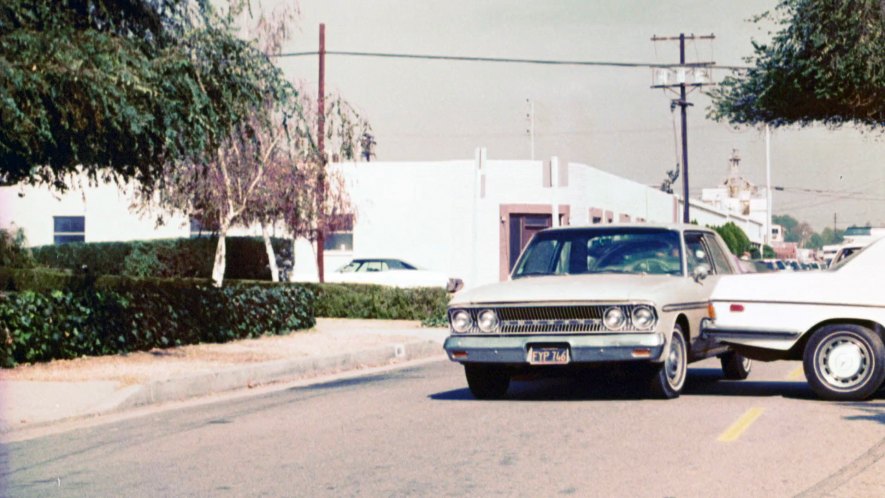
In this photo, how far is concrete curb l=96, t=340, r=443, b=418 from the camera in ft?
44.7

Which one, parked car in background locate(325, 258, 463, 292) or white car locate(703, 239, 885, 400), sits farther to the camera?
parked car in background locate(325, 258, 463, 292)

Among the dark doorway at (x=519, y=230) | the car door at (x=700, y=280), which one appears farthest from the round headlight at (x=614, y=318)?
the dark doorway at (x=519, y=230)

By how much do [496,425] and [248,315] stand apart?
11.1 metres

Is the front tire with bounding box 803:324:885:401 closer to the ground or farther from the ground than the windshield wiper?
closer to the ground

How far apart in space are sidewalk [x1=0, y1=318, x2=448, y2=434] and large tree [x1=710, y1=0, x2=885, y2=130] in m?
9.60

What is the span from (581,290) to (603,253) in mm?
1606

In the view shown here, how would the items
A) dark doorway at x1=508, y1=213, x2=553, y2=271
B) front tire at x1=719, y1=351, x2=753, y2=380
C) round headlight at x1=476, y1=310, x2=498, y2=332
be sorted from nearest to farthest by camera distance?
1. round headlight at x1=476, y1=310, x2=498, y2=332
2. front tire at x1=719, y1=351, x2=753, y2=380
3. dark doorway at x1=508, y1=213, x2=553, y2=271

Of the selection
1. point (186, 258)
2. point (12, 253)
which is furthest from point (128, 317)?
point (186, 258)

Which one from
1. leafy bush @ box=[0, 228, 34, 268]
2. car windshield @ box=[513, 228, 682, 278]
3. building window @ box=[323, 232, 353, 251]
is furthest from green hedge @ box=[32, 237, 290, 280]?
car windshield @ box=[513, 228, 682, 278]

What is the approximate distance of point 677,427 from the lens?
1037 centimetres

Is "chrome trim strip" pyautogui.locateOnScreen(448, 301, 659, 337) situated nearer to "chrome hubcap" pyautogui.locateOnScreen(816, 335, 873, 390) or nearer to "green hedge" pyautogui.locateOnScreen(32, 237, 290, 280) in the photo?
"chrome hubcap" pyautogui.locateOnScreen(816, 335, 873, 390)

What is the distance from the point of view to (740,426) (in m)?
10.4

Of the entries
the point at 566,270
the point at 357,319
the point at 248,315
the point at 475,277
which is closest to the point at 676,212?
the point at 475,277

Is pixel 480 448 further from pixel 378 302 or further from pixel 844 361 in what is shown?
pixel 378 302
